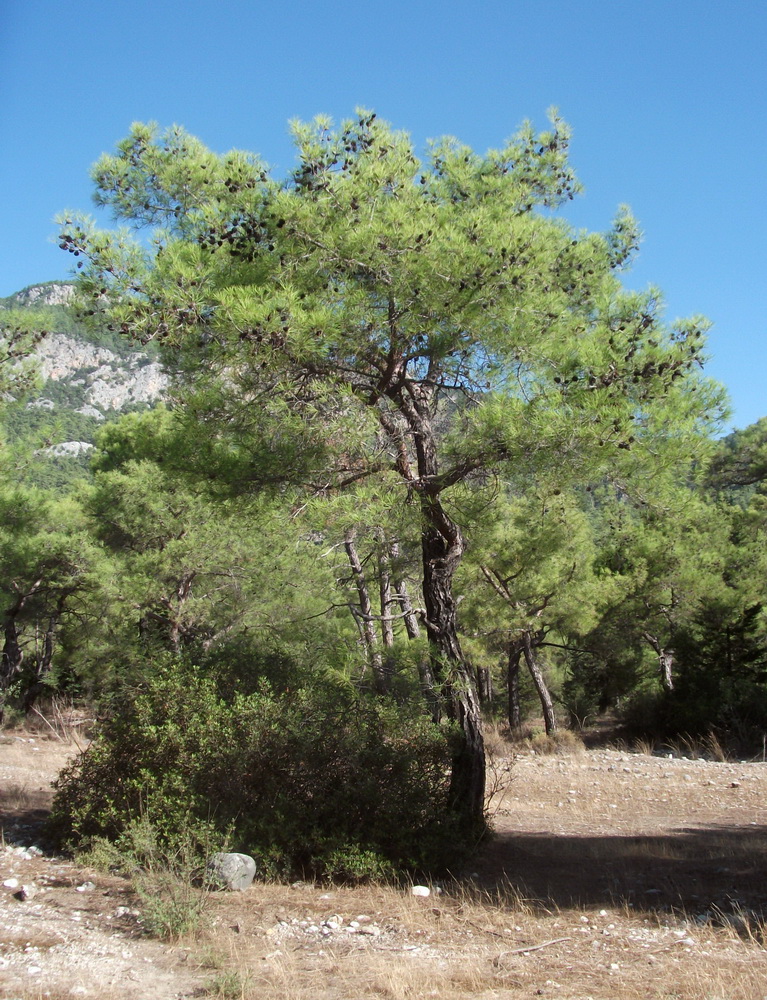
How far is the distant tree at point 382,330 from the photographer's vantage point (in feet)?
18.4

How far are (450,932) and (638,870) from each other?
2213mm

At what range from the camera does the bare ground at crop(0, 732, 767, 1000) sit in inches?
141

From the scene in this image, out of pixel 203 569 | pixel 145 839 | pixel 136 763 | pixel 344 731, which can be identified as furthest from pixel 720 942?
pixel 203 569

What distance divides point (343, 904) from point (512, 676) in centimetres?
1337

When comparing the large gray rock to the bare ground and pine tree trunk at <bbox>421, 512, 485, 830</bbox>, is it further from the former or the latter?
pine tree trunk at <bbox>421, 512, 485, 830</bbox>

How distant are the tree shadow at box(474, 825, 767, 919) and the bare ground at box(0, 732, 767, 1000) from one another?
0.02 m

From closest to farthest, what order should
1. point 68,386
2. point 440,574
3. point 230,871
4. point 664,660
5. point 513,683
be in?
point 230,871
point 440,574
point 513,683
point 664,660
point 68,386

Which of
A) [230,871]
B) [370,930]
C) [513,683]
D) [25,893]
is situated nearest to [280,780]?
[230,871]

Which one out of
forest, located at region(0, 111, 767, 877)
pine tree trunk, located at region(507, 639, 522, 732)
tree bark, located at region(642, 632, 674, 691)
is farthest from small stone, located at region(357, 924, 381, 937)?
tree bark, located at region(642, 632, 674, 691)

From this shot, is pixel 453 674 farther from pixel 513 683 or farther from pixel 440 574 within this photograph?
pixel 513 683

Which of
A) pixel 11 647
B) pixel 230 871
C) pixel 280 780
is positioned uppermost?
pixel 11 647

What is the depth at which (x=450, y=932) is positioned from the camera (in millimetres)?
4570

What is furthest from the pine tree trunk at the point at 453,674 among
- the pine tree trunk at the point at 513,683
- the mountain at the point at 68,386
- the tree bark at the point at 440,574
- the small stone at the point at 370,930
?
the pine tree trunk at the point at 513,683

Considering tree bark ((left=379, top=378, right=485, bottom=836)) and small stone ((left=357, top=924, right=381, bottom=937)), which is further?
tree bark ((left=379, top=378, right=485, bottom=836))
